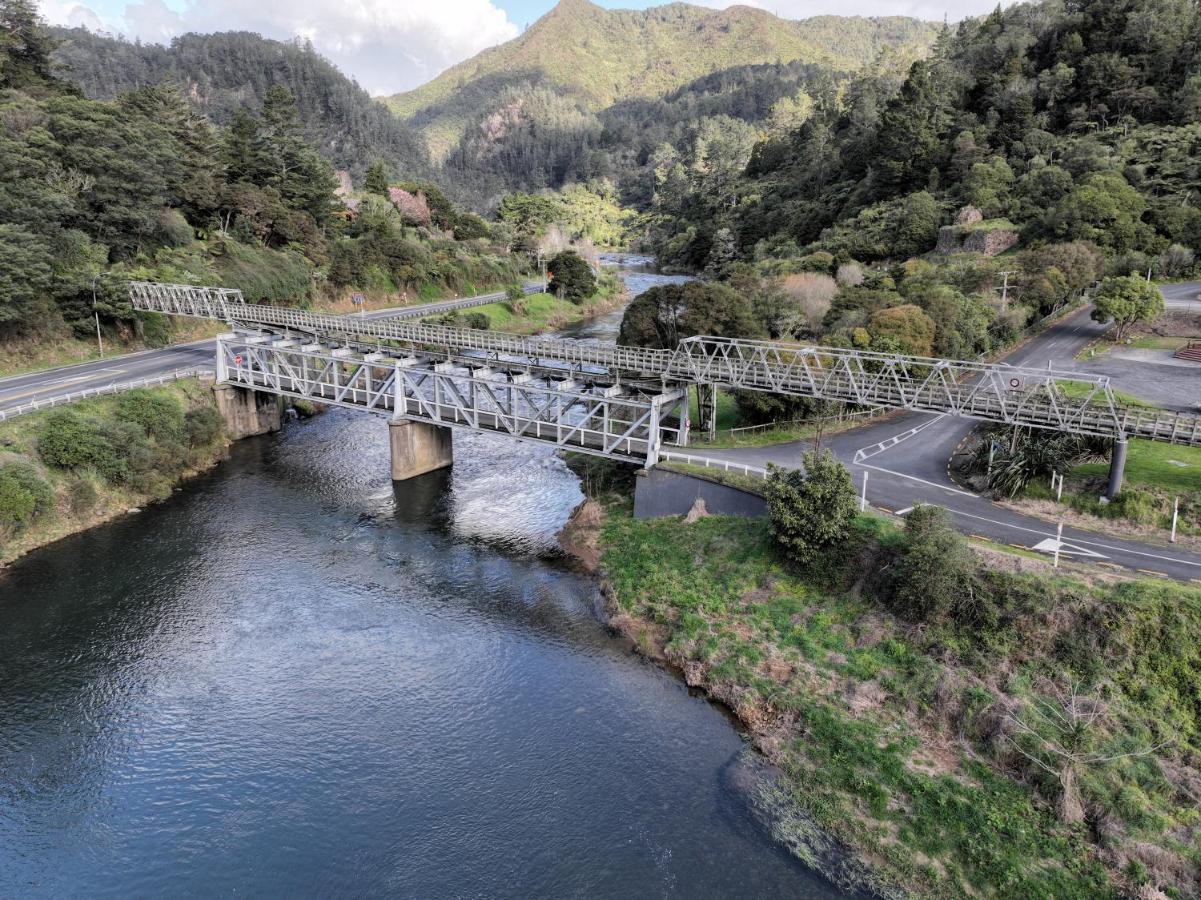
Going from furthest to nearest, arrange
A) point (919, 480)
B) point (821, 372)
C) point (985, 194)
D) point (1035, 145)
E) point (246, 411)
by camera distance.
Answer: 1. point (1035, 145)
2. point (985, 194)
3. point (246, 411)
4. point (821, 372)
5. point (919, 480)

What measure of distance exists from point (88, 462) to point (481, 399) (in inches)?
853

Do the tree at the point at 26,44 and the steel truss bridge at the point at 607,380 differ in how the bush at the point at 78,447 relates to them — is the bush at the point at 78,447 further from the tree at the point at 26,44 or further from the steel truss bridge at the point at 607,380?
the tree at the point at 26,44

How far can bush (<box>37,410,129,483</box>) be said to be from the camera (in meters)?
39.3

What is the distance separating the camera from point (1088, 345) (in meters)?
58.2

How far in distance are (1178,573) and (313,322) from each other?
54.0 metres

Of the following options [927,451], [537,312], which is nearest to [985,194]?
[537,312]

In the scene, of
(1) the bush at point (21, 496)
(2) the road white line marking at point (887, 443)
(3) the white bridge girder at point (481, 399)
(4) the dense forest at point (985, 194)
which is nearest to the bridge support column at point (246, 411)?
(3) the white bridge girder at point (481, 399)

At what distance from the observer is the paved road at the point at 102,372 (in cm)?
4662

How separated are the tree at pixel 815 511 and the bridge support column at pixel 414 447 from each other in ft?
81.4

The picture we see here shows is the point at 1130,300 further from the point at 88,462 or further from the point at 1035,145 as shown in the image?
the point at 88,462

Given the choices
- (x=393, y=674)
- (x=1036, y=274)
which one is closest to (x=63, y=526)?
(x=393, y=674)

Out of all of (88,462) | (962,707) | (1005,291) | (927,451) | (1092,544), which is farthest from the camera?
(1005,291)

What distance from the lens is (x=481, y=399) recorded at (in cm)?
4700

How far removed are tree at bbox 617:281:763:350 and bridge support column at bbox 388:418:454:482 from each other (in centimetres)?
1538
